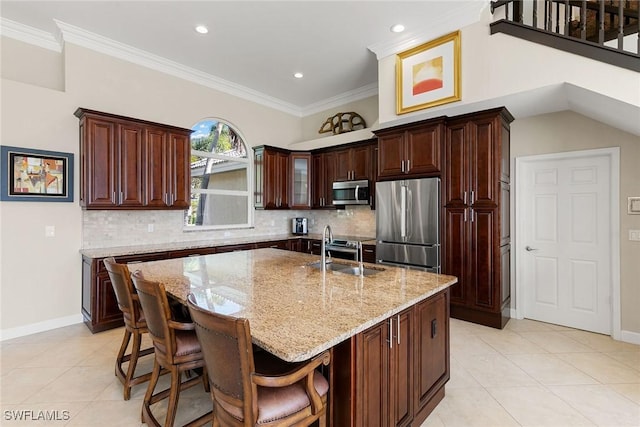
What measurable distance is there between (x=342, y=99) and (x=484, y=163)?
10.2 ft

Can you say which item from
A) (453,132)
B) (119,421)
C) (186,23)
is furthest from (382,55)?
(119,421)

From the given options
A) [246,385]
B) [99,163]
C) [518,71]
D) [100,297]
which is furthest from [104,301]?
[518,71]

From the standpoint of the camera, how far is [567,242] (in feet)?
12.0

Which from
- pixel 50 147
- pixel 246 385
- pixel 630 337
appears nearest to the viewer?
pixel 246 385

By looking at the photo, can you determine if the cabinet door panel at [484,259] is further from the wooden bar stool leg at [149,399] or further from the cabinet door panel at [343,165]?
the wooden bar stool leg at [149,399]

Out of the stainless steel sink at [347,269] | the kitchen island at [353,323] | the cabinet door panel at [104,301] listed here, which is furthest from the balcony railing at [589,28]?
the cabinet door panel at [104,301]

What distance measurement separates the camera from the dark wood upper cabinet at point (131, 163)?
3.50m

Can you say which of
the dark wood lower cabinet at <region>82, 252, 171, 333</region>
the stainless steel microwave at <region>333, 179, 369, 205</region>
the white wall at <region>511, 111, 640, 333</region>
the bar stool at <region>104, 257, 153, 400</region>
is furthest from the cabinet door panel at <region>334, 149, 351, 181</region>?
the bar stool at <region>104, 257, 153, 400</region>

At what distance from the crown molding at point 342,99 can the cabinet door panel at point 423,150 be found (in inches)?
68.9

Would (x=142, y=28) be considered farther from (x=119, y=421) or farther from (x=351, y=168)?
(x=119, y=421)

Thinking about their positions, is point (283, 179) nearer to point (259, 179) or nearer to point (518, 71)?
point (259, 179)

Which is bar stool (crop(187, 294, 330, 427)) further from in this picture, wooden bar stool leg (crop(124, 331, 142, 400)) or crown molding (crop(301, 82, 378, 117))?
crown molding (crop(301, 82, 378, 117))

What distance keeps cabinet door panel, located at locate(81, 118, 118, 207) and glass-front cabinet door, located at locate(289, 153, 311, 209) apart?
2.87 m

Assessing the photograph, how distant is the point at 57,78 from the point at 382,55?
4.16m
